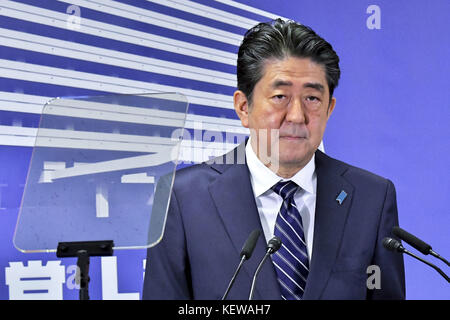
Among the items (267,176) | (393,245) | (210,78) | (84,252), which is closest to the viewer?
(84,252)

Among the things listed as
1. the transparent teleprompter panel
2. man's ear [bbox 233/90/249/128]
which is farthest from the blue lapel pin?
the transparent teleprompter panel

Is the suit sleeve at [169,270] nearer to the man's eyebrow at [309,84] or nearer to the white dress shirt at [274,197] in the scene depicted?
the white dress shirt at [274,197]

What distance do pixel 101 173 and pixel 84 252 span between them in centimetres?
14

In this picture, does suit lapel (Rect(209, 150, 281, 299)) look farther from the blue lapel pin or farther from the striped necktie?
the blue lapel pin

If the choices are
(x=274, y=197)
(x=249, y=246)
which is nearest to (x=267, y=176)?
(x=274, y=197)

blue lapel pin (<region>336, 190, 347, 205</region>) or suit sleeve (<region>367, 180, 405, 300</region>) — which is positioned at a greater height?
blue lapel pin (<region>336, 190, 347, 205</region>)

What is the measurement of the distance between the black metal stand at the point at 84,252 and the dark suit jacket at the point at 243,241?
20.2 inches

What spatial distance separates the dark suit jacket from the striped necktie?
1.5 inches

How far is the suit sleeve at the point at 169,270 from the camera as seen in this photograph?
1361 millimetres

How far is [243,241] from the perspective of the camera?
1.39 meters

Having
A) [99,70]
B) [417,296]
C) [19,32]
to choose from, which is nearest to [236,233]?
[99,70]

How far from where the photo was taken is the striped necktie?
4.49 feet

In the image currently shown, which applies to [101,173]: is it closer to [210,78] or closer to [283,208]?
[283,208]
